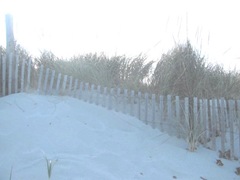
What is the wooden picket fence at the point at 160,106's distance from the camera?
174 inches

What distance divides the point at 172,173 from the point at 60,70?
4.75 metres

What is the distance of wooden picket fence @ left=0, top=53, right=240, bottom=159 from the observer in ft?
14.5

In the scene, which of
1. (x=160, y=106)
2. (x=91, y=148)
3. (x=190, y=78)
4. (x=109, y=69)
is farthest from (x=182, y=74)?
(x=91, y=148)

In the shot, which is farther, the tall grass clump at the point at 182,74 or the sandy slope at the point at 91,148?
the tall grass clump at the point at 182,74

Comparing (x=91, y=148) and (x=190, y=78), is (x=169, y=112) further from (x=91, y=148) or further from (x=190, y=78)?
(x=91, y=148)

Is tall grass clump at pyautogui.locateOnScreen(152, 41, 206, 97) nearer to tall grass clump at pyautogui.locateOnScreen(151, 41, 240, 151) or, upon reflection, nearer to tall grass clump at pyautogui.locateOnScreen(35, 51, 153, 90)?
tall grass clump at pyautogui.locateOnScreen(151, 41, 240, 151)

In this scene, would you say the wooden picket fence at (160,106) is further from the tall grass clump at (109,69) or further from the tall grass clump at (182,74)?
the tall grass clump at (109,69)

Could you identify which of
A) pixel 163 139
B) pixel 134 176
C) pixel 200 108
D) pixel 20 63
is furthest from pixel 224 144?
pixel 20 63

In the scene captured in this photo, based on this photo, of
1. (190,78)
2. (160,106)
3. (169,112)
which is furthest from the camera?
(190,78)

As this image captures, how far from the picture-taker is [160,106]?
16.2 feet

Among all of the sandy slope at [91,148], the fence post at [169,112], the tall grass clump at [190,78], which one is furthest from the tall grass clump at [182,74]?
the sandy slope at [91,148]

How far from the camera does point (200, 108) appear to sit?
4.50 m

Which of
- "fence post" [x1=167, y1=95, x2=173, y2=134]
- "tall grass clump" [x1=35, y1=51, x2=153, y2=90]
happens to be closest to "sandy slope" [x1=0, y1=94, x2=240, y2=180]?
"fence post" [x1=167, y1=95, x2=173, y2=134]

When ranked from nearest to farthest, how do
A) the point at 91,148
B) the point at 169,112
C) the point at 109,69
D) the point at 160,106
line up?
1. the point at 91,148
2. the point at 169,112
3. the point at 160,106
4. the point at 109,69
